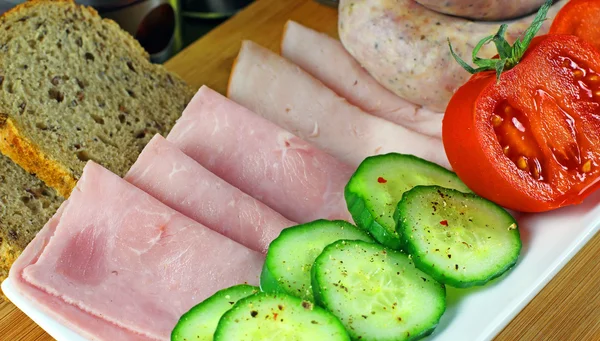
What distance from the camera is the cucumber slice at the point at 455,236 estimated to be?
2025 millimetres

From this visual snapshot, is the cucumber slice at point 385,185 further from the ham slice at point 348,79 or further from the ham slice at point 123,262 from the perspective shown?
the ham slice at point 348,79

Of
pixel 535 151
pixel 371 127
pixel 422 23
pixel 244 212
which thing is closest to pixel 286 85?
pixel 371 127

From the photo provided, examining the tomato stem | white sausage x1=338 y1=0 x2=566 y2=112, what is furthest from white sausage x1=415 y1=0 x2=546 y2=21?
the tomato stem

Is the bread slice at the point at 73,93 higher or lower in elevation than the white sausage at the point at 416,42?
lower

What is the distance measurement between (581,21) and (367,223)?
3.47 ft

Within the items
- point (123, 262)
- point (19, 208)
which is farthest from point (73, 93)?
point (123, 262)

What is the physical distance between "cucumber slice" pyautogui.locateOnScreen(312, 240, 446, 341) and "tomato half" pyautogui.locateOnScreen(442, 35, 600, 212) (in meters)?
0.42

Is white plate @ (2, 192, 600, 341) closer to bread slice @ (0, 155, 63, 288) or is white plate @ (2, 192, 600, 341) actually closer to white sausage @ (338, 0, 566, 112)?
bread slice @ (0, 155, 63, 288)

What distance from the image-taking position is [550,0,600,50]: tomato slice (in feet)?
8.05

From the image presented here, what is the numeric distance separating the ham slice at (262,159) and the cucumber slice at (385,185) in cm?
32

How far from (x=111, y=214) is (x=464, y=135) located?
3.87 feet

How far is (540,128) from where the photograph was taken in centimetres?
219

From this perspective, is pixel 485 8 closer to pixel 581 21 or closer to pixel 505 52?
pixel 581 21

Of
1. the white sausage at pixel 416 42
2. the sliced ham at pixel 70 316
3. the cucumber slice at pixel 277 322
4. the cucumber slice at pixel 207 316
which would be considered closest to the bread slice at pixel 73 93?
the sliced ham at pixel 70 316
